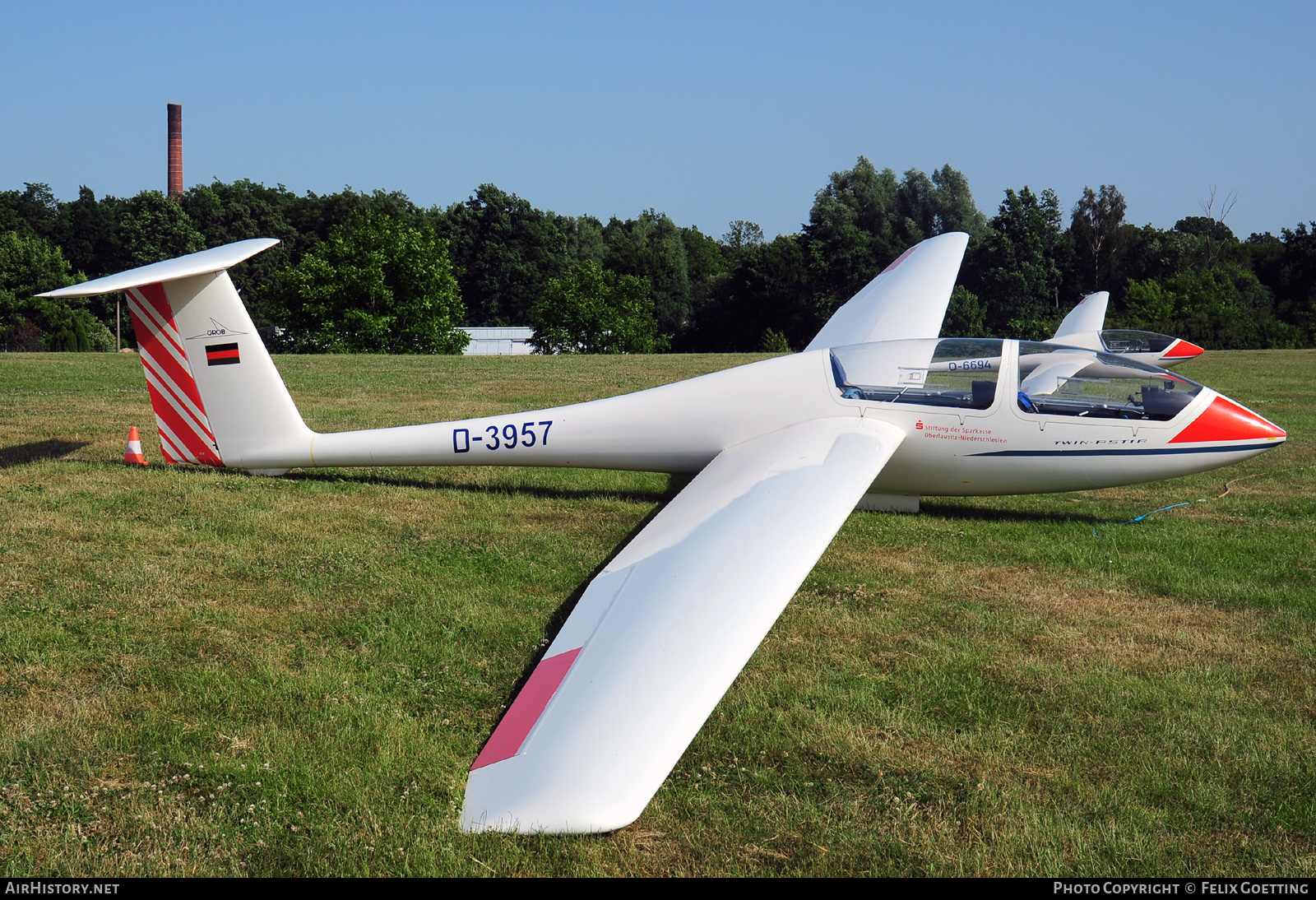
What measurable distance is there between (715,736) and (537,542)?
11.6 ft

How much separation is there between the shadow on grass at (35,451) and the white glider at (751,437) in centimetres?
237

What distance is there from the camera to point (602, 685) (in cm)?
355

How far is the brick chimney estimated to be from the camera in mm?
91250

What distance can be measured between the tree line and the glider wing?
124 feet

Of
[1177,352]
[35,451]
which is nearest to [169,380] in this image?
[35,451]

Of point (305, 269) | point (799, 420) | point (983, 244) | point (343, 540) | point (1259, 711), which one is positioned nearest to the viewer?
point (1259, 711)

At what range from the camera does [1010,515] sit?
8555mm

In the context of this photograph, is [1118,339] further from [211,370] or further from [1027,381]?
[211,370]

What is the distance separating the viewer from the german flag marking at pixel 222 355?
29.0 feet

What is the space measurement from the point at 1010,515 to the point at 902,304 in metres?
4.20

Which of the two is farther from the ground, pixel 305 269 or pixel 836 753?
pixel 305 269

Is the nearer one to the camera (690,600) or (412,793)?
(412,793)

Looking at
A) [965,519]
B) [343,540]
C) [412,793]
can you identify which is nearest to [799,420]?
[965,519]

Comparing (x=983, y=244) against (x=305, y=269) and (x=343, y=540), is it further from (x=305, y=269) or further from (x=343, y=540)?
(x=343, y=540)
